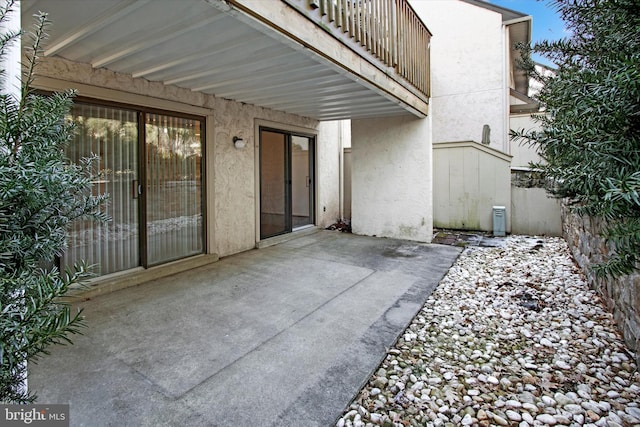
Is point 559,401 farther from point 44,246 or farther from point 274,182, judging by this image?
point 274,182

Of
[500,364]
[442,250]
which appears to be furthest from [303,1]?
[442,250]

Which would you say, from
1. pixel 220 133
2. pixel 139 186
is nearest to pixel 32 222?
pixel 139 186

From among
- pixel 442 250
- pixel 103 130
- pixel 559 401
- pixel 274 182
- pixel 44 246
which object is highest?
pixel 103 130

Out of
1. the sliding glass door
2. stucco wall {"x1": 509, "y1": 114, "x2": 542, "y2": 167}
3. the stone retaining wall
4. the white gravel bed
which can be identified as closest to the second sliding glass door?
the sliding glass door

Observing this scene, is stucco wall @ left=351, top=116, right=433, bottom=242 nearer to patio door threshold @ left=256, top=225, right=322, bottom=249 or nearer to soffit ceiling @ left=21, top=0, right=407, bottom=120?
patio door threshold @ left=256, top=225, right=322, bottom=249

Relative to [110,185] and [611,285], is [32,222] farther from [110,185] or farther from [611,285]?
[611,285]

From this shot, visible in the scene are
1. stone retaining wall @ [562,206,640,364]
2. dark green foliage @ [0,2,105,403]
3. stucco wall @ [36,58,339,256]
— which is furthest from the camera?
stucco wall @ [36,58,339,256]

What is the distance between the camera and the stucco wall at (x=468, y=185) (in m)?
6.98

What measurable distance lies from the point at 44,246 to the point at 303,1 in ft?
Answer: 8.66

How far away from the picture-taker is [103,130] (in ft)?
12.5

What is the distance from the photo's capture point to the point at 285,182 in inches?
265

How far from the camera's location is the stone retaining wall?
94.2 inches

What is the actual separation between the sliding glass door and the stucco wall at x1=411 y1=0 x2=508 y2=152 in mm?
7092

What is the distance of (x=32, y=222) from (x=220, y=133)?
444 cm
